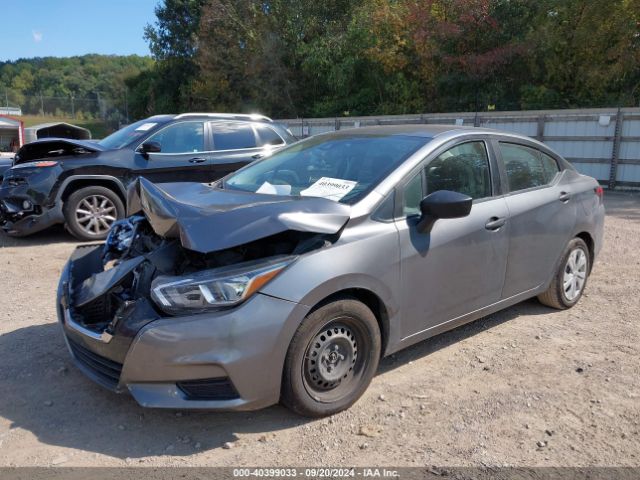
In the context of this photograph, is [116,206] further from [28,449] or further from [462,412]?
[462,412]

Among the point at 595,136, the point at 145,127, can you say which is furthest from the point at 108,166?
the point at 595,136

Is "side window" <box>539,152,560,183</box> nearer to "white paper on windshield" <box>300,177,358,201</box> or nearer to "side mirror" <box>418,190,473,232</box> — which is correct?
"side mirror" <box>418,190,473,232</box>

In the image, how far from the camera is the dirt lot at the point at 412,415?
2.83 metres

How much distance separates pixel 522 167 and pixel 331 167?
1.67 m

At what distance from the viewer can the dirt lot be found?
2.83 meters

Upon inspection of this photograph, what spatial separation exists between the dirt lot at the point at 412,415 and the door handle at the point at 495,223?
3.14 feet

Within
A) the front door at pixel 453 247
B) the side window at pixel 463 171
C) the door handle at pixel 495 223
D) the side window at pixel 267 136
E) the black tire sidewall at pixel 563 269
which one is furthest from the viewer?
the side window at pixel 267 136

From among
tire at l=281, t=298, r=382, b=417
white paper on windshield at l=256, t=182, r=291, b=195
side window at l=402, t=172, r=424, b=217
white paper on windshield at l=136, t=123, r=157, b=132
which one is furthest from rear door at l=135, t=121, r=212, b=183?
tire at l=281, t=298, r=382, b=417

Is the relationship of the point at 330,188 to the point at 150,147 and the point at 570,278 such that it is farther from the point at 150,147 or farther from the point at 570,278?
the point at 150,147

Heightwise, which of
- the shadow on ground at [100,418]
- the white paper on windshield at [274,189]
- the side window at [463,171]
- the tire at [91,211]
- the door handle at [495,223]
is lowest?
the shadow on ground at [100,418]

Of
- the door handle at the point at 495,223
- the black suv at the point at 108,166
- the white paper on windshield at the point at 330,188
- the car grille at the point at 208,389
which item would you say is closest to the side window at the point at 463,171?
the door handle at the point at 495,223

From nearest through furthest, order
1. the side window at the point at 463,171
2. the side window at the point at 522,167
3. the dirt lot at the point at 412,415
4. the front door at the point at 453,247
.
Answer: the dirt lot at the point at 412,415
the front door at the point at 453,247
the side window at the point at 463,171
the side window at the point at 522,167

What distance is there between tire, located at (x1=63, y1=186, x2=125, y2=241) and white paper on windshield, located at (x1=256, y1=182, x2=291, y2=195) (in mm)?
4288

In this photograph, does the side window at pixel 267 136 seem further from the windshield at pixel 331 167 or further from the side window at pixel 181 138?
the windshield at pixel 331 167
